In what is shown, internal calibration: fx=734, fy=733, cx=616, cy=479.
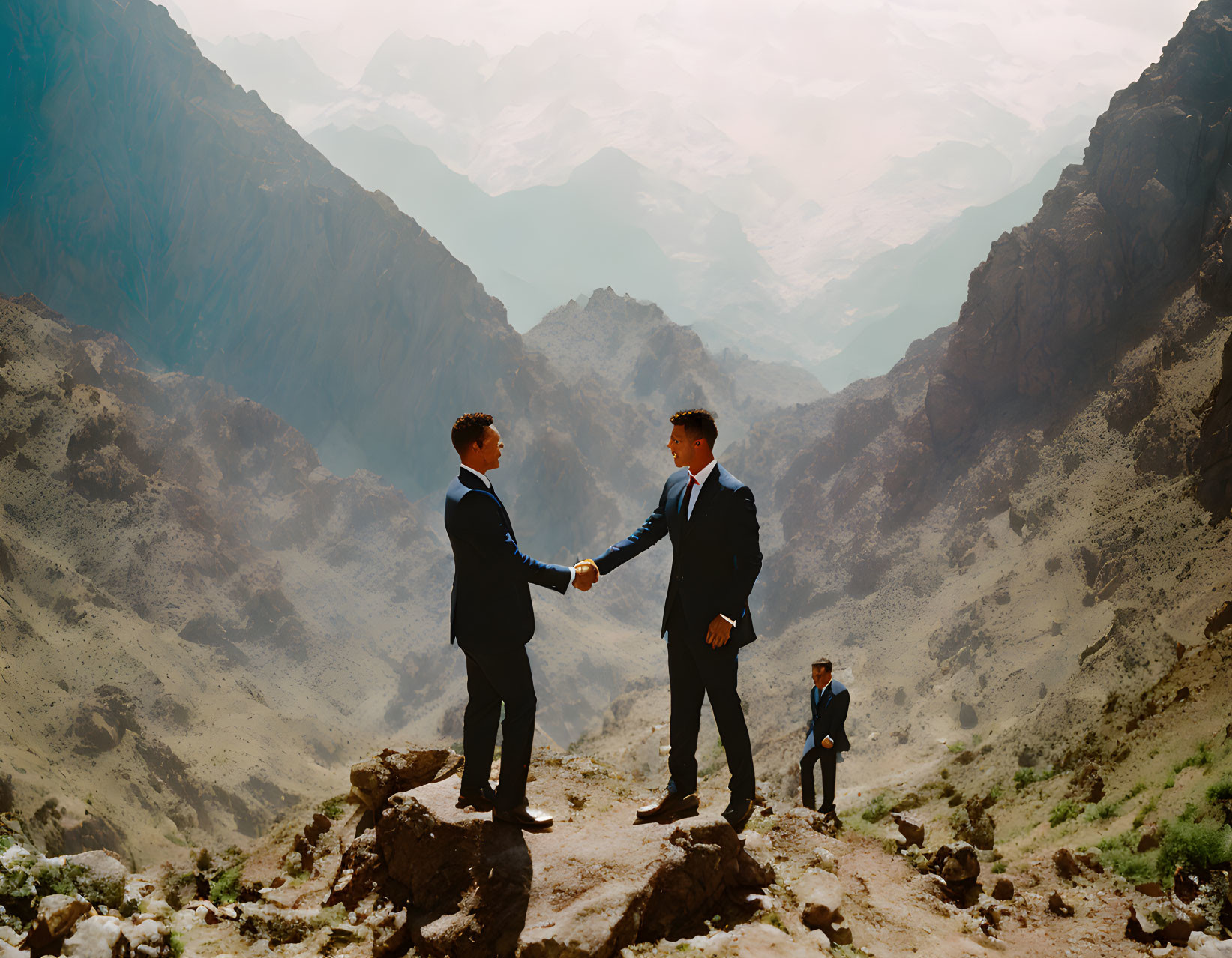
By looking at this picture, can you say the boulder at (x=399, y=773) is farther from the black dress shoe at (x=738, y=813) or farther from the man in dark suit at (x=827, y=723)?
the man in dark suit at (x=827, y=723)

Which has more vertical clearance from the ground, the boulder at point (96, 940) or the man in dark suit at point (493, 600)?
the man in dark suit at point (493, 600)

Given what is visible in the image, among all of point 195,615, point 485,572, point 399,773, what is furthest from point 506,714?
point 195,615

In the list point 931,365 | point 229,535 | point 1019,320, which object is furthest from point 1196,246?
point 229,535

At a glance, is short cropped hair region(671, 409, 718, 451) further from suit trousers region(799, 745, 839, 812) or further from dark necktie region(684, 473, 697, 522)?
suit trousers region(799, 745, 839, 812)

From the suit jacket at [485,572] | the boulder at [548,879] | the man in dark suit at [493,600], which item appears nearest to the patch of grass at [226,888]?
the boulder at [548,879]

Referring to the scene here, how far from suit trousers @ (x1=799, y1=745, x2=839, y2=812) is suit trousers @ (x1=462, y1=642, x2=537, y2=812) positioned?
5.75 metres

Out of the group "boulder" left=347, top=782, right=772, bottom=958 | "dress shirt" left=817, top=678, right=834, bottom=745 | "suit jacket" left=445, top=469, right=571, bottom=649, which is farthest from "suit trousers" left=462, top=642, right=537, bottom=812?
"dress shirt" left=817, top=678, right=834, bottom=745

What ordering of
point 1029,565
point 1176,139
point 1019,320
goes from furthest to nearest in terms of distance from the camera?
point 1019,320 < point 1176,139 < point 1029,565

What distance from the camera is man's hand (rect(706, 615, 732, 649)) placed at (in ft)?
19.5

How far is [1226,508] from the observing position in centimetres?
2603

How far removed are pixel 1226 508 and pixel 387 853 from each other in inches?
1209

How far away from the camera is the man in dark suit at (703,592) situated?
6055 millimetres

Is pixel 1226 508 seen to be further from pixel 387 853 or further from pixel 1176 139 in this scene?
pixel 1176 139

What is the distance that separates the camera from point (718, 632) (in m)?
5.96
